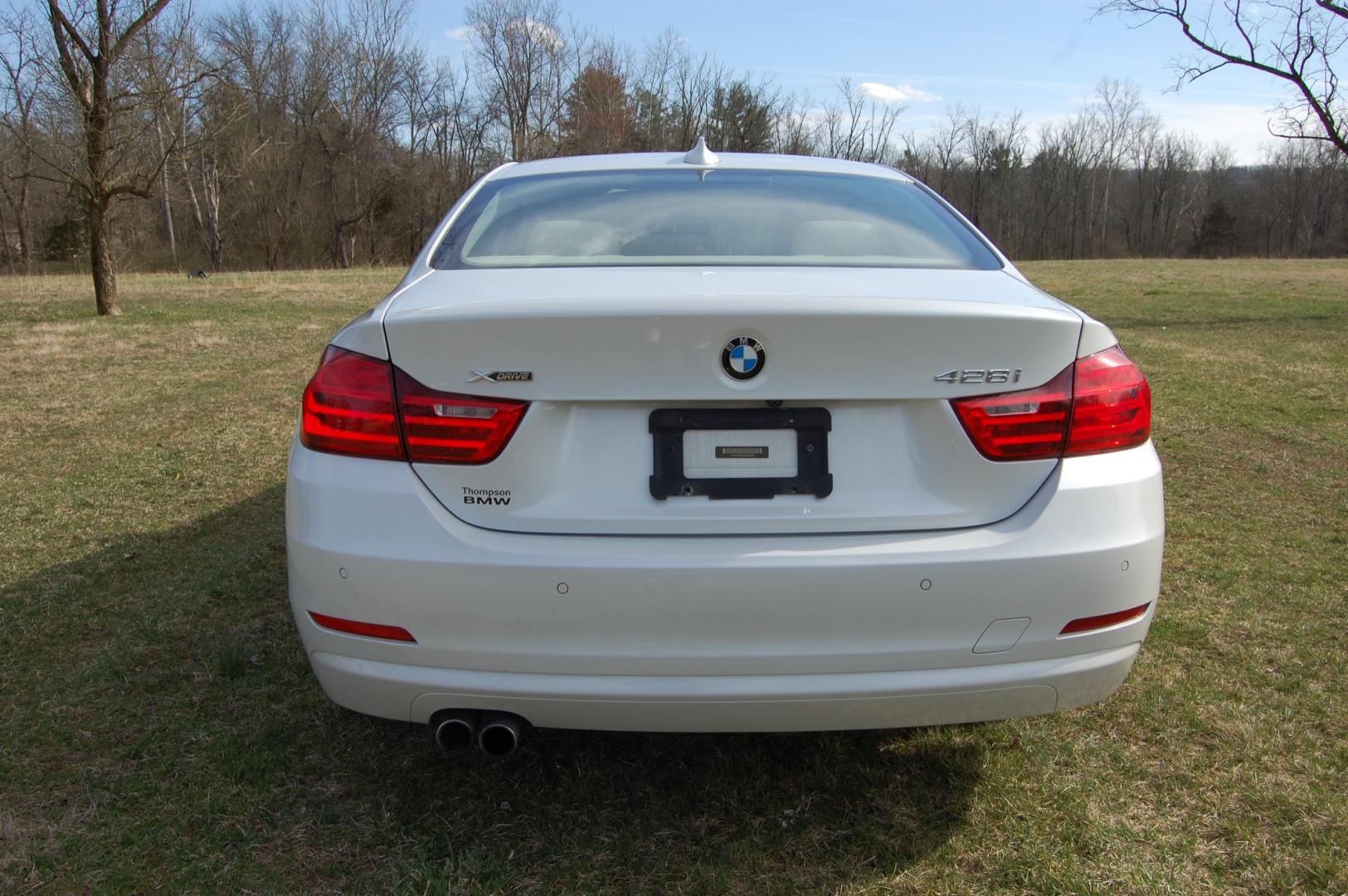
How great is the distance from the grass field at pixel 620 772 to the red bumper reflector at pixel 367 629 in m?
0.57

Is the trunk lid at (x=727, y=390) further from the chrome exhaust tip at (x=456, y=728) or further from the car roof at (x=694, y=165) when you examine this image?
the car roof at (x=694, y=165)

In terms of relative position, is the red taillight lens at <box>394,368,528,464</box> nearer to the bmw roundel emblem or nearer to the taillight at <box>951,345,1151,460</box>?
the bmw roundel emblem

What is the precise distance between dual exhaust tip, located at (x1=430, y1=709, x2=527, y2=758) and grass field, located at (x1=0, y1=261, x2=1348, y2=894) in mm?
320

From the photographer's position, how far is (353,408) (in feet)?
6.24

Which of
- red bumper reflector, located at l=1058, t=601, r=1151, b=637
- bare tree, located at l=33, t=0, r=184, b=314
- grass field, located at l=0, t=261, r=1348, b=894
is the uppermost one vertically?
bare tree, located at l=33, t=0, r=184, b=314

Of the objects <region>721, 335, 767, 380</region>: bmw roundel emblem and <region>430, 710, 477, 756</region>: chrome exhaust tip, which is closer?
<region>721, 335, 767, 380</region>: bmw roundel emblem

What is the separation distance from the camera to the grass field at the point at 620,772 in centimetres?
208

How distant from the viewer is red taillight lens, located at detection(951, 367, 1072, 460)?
1854 millimetres

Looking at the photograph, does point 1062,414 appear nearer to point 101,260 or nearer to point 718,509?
point 718,509

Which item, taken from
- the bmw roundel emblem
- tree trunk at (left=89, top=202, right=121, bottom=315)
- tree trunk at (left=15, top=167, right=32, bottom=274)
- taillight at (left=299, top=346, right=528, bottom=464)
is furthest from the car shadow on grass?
tree trunk at (left=15, top=167, right=32, bottom=274)

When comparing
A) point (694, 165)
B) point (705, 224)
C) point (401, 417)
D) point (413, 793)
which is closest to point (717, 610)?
point (401, 417)

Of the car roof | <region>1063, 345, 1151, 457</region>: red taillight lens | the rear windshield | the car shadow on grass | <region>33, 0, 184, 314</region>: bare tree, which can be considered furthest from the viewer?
<region>33, 0, 184, 314</region>: bare tree

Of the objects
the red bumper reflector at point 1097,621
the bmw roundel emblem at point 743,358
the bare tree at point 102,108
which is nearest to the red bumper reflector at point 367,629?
the bmw roundel emblem at point 743,358

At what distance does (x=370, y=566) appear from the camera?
1.86m
